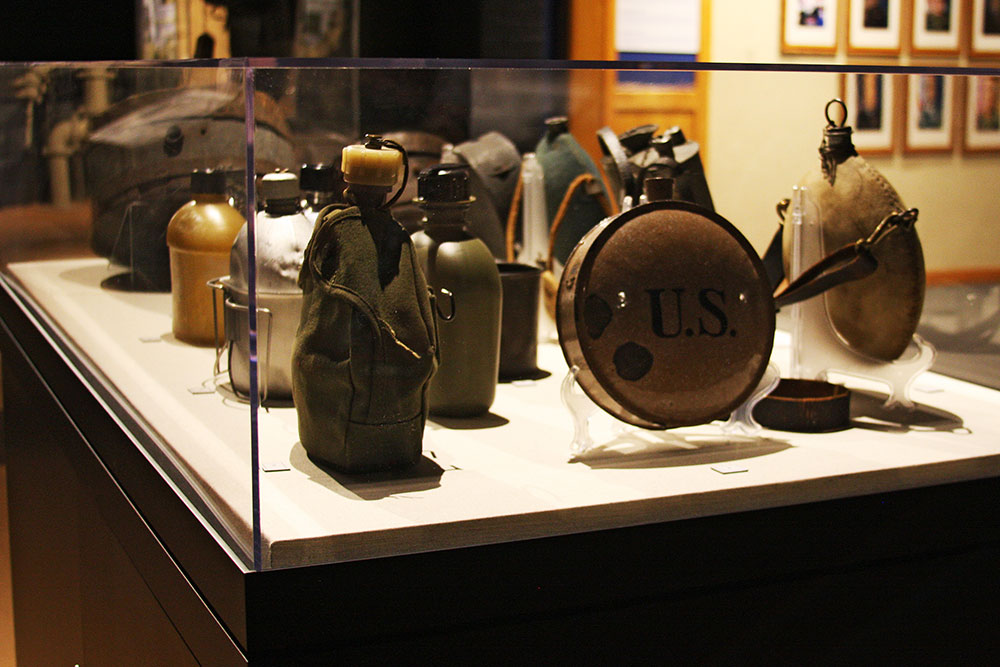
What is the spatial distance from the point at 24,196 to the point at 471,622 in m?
1.69

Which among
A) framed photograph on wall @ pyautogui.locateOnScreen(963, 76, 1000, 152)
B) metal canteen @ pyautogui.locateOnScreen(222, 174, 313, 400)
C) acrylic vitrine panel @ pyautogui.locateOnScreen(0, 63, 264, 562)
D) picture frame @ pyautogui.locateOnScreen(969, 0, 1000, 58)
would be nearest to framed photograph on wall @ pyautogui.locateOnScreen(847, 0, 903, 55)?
picture frame @ pyautogui.locateOnScreen(969, 0, 1000, 58)

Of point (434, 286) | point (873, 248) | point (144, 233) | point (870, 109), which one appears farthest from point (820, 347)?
point (144, 233)

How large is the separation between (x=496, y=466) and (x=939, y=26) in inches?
155

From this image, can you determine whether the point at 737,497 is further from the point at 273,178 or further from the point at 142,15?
the point at 142,15

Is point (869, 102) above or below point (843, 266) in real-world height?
above

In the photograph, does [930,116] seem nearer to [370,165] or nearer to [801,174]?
[801,174]

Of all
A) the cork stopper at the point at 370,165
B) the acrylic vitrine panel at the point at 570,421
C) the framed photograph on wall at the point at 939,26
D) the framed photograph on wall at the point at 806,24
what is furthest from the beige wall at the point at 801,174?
the framed photograph on wall at the point at 939,26

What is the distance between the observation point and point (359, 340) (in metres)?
1.40

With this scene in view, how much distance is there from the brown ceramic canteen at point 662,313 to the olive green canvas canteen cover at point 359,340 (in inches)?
8.9

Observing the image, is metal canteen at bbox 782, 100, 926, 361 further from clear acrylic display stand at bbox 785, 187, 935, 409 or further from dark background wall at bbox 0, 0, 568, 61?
dark background wall at bbox 0, 0, 568, 61

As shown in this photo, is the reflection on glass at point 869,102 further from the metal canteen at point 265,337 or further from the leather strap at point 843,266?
the metal canteen at point 265,337

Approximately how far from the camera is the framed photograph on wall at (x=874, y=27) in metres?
4.73

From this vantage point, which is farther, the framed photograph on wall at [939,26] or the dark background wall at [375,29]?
the framed photograph on wall at [939,26]

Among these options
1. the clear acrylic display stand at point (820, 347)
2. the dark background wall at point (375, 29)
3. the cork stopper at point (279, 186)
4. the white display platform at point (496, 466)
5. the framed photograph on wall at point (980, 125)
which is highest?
the dark background wall at point (375, 29)
